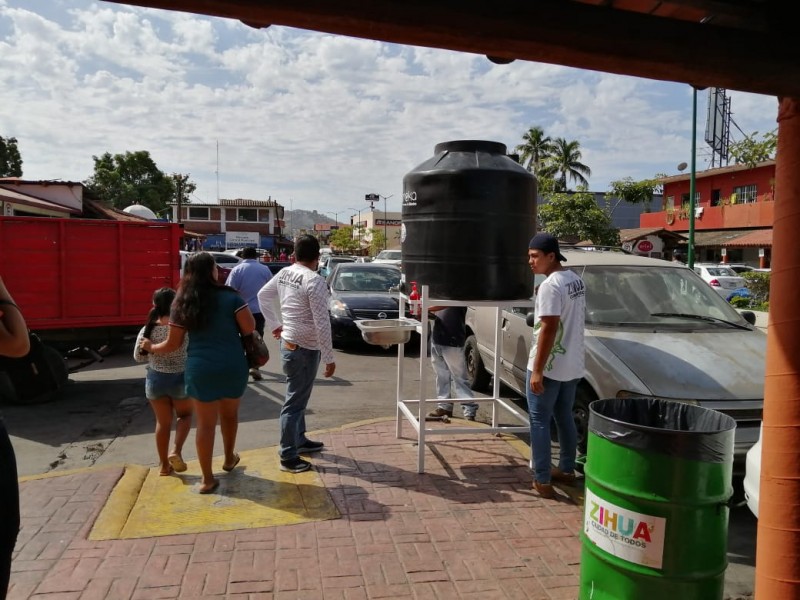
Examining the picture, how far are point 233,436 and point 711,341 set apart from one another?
3.92 m

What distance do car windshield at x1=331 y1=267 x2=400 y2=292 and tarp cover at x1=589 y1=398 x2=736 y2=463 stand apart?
9.30 m

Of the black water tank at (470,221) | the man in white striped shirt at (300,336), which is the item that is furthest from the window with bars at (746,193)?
the man in white striped shirt at (300,336)

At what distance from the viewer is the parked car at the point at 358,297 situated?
11.0m

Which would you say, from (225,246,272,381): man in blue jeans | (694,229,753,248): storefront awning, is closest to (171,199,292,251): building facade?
(694,229,753,248): storefront awning

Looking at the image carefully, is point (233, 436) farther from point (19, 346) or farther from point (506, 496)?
point (19, 346)

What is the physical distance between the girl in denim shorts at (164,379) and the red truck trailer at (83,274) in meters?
2.87

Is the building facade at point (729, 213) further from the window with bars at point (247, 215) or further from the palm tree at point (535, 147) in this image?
the window with bars at point (247, 215)

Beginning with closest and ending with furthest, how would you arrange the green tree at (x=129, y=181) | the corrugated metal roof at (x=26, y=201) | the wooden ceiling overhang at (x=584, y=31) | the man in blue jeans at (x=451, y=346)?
the wooden ceiling overhang at (x=584, y=31) < the man in blue jeans at (x=451, y=346) < the corrugated metal roof at (x=26, y=201) < the green tree at (x=129, y=181)

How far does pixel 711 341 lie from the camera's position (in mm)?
5094

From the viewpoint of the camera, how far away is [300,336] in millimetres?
4699

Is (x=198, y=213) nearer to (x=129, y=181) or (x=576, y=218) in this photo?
(x=129, y=181)

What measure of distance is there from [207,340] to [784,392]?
3416mm

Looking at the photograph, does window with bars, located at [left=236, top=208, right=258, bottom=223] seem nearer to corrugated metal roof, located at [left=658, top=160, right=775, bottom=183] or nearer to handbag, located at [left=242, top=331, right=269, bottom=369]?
corrugated metal roof, located at [left=658, top=160, right=775, bottom=183]

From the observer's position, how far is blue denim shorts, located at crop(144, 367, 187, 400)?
4.71m
